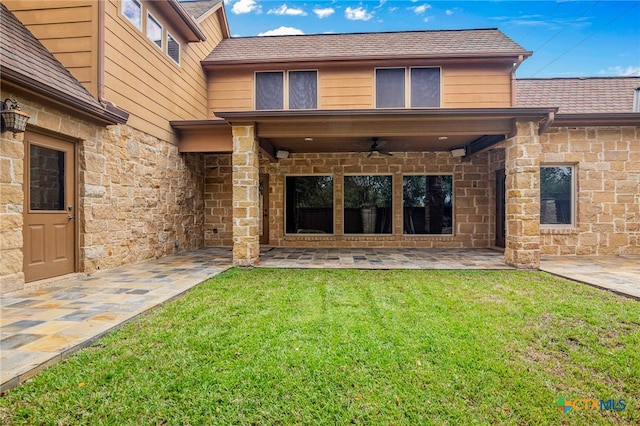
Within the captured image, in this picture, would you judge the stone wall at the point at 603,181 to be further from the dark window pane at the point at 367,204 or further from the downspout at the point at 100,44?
the downspout at the point at 100,44

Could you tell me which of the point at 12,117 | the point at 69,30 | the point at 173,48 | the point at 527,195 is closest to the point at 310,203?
the point at 173,48

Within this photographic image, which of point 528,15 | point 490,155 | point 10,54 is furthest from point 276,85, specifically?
point 528,15

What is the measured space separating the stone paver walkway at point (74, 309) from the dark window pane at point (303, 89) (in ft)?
16.6

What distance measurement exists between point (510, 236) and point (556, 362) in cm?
402

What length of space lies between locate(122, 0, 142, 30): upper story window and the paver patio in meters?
4.60

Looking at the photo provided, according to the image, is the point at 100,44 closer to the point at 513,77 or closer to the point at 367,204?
the point at 367,204

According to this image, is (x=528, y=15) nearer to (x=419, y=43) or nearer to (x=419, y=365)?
(x=419, y=43)

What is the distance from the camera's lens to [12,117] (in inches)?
141

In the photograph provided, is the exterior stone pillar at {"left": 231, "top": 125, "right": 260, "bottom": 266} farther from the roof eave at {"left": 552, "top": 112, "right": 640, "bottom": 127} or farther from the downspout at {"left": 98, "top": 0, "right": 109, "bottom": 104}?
the roof eave at {"left": 552, "top": 112, "right": 640, "bottom": 127}

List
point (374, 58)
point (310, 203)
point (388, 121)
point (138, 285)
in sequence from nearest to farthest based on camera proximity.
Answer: point (138, 285)
point (388, 121)
point (374, 58)
point (310, 203)

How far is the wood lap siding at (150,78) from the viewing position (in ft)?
17.1

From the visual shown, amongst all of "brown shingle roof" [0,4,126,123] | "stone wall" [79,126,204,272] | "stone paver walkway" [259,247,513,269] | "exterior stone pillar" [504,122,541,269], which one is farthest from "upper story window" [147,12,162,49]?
"exterior stone pillar" [504,122,541,269]

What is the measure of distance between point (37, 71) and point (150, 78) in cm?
229

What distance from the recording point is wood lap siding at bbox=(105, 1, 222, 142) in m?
5.22
